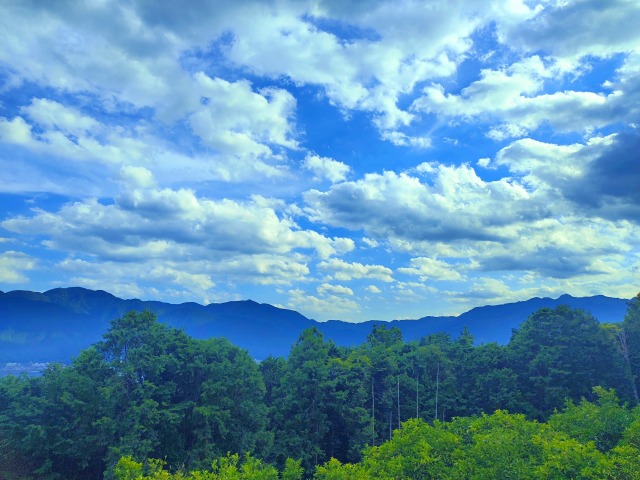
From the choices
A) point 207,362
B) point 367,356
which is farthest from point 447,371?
point 207,362

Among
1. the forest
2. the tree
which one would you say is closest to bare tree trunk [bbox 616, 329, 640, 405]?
the forest

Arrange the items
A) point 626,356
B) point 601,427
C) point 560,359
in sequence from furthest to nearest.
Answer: point 560,359 → point 626,356 → point 601,427

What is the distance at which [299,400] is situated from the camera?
4600 centimetres

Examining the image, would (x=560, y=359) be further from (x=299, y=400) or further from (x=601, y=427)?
(x=601, y=427)

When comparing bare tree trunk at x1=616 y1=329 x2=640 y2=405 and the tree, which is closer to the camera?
bare tree trunk at x1=616 y1=329 x2=640 y2=405

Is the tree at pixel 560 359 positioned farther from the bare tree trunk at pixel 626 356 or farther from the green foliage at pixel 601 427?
the green foliage at pixel 601 427

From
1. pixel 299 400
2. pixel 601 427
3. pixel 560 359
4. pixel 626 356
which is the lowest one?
pixel 299 400

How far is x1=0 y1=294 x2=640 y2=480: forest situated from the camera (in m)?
26.0

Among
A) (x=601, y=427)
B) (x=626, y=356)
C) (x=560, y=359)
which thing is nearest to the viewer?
(x=601, y=427)

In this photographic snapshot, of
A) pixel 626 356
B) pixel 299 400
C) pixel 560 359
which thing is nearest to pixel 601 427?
pixel 560 359

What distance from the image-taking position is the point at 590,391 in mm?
43969

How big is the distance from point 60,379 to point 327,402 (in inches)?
961

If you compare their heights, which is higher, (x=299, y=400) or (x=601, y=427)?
(x=601, y=427)

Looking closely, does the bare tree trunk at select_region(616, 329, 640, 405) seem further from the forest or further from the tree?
the tree
